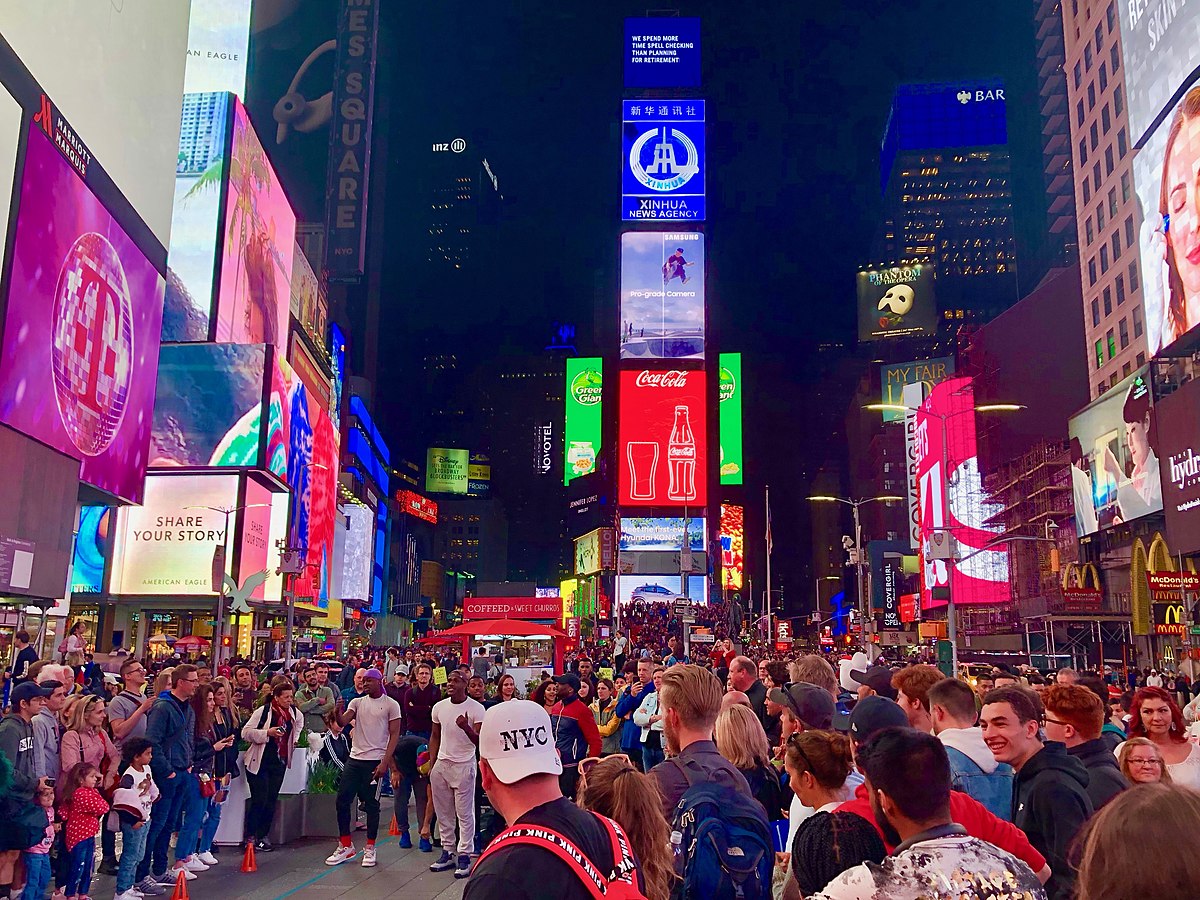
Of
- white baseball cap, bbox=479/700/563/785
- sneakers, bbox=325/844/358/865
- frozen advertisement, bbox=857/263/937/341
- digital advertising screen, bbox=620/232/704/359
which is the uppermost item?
frozen advertisement, bbox=857/263/937/341

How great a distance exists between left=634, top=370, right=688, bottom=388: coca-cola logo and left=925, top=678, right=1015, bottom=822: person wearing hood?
9162 cm

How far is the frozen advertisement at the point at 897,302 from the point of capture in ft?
440

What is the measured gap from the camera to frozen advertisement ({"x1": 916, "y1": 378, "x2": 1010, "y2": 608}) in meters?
75.1

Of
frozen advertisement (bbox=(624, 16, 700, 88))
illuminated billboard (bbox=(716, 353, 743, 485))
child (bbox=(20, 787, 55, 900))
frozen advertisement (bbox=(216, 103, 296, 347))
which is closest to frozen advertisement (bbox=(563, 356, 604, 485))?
illuminated billboard (bbox=(716, 353, 743, 485))

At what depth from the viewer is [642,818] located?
4.82 metres

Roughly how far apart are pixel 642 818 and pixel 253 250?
62534 millimetres

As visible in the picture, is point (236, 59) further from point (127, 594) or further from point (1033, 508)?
point (1033, 508)

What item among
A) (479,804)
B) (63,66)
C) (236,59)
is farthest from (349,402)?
(479,804)

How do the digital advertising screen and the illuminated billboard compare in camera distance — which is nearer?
the digital advertising screen

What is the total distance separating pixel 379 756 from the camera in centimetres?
1305

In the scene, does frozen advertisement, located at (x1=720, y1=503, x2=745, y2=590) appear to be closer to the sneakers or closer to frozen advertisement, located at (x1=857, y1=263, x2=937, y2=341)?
frozen advertisement, located at (x1=857, y1=263, x2=937, y2=341)

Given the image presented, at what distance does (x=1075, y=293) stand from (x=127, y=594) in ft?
Answer: 216

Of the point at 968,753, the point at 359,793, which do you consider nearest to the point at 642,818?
the point at 968,753

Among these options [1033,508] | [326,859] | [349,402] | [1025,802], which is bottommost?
[326,859]
